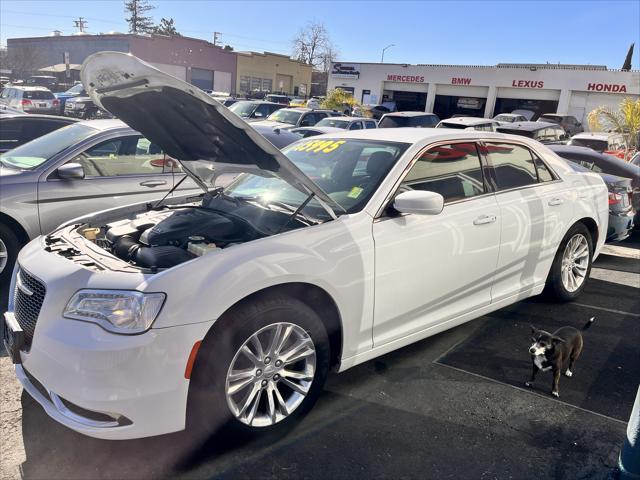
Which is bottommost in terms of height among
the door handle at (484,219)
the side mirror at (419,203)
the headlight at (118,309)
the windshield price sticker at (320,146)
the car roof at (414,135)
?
the headlight at (118,309)

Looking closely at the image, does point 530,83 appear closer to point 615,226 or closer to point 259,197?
point 615,226

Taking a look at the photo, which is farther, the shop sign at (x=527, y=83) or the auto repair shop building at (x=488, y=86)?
the shop sign at (x=527, y=83)

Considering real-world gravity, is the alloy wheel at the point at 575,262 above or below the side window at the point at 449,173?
below

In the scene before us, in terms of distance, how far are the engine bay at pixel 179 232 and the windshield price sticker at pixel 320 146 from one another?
0.78m

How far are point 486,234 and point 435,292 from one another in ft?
2.20

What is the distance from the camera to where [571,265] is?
502 centimetres

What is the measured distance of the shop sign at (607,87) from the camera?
32.7 metres

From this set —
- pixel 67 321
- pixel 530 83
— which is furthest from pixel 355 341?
pixel 530 83

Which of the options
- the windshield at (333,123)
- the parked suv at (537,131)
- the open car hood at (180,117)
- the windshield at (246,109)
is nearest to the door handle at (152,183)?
the open car hood at (180,117)

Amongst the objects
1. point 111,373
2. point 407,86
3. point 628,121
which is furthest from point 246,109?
point 407,86

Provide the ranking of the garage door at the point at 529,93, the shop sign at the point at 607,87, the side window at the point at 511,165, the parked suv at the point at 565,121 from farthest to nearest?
the garage door at the point at 529,93
the shop sign at the point at 607,87
the parked suv at the point at 565,121
the side window at the point at 511,165

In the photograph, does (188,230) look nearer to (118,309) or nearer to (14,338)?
(118,309)

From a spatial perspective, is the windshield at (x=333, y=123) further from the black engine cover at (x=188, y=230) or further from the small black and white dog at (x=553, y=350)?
the small black and white dog at (x=553, y=350)

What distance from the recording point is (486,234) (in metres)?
3.87
